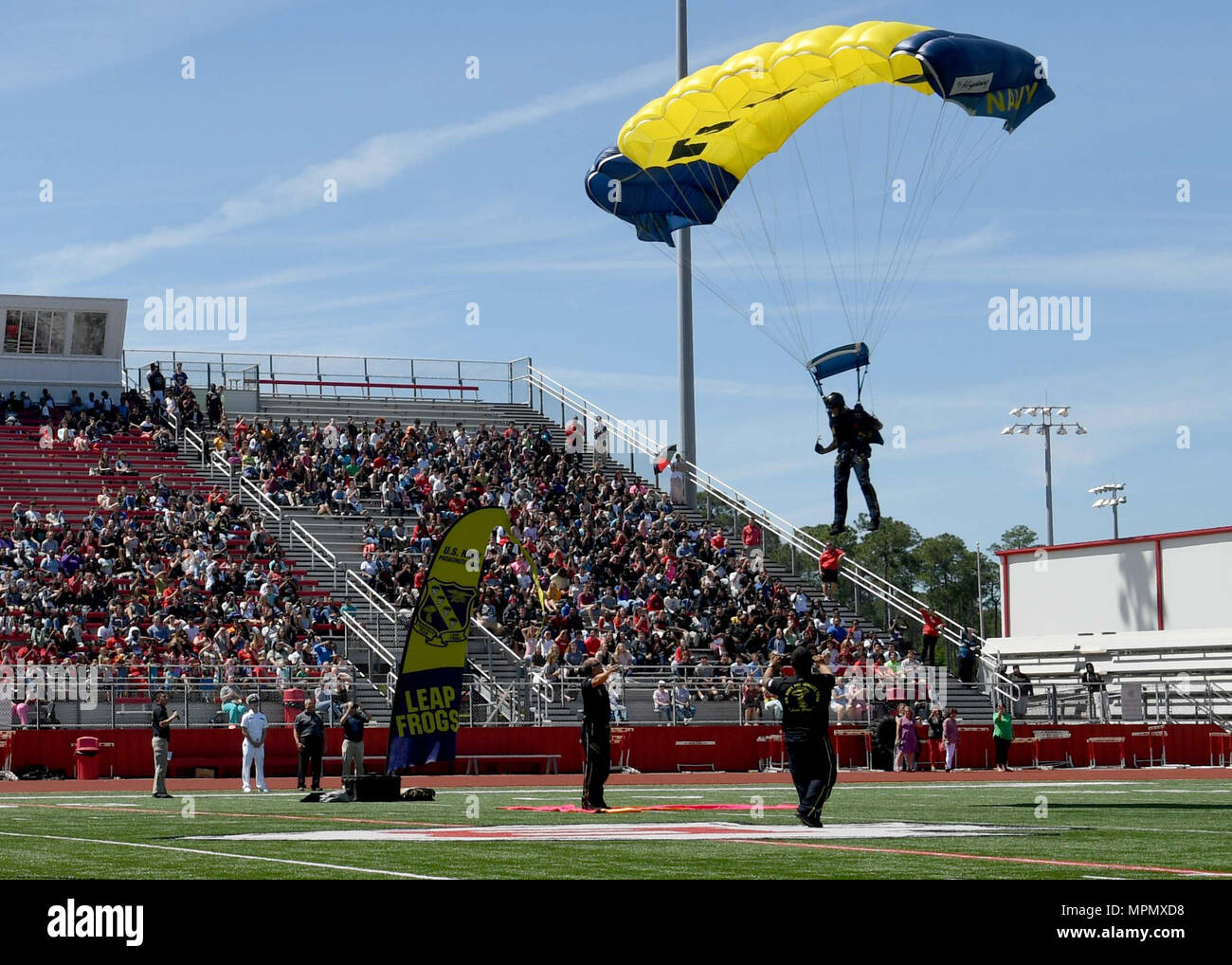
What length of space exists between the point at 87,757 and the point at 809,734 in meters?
18.8

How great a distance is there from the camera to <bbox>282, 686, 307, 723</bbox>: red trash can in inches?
1309

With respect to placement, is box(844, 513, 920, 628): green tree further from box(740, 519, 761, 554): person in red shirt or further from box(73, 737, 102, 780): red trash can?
box(73, 737, 102, 780): red trash can

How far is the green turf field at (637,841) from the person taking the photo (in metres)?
11.5

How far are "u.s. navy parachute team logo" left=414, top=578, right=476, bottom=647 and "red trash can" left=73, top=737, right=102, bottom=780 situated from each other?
38.5ft

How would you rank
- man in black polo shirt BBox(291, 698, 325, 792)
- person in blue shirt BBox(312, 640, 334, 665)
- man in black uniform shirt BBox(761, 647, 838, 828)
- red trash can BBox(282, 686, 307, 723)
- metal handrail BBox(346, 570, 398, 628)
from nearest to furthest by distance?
man in black uniform shirt BBox(761, 647, 838, 828), man in black polo shirt BBox(291, 698, 325, 792), red trash can BBox(282, 686, 307, 723), person in blue shirt BBox(312, 640, 334, 665), metal handrail BBox(346, 570, 398, 628)

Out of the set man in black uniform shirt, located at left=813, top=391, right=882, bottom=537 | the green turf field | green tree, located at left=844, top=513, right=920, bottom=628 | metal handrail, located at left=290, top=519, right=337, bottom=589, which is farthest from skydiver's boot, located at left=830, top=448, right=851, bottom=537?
green tree, located at left=844, top=513, right=920, bottom=628

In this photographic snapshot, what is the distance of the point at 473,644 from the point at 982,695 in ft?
39.8

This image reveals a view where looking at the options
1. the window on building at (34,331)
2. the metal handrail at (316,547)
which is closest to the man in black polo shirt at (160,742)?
the metal handrail at (316,547)

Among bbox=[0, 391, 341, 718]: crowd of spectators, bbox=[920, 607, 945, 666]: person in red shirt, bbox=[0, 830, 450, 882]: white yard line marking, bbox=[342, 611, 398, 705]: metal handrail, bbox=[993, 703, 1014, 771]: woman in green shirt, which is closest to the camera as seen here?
bbox=[0, 830, 450, 882]: white yard line marking

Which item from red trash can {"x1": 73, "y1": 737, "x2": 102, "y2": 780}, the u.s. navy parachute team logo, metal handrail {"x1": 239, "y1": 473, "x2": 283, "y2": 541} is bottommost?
red trash can {"x1": 73, "y1": 737, "x2": 102, "y2": 780}

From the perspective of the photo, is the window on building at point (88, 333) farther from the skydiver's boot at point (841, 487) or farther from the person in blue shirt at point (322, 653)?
the skydiver's boot at point (841, 487)

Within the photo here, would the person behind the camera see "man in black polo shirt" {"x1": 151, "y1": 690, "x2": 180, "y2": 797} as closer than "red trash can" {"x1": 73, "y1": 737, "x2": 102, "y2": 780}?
Yes

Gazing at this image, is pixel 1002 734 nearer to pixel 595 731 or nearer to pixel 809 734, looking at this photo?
pixel 595 731
